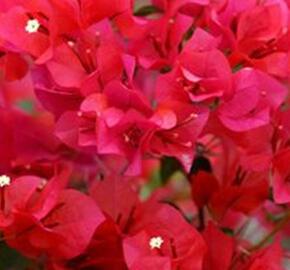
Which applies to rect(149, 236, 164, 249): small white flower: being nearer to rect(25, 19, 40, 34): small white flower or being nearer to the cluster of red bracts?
the cluster of red bracts

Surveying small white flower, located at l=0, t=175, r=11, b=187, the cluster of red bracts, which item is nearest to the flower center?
the cluster of red bracts

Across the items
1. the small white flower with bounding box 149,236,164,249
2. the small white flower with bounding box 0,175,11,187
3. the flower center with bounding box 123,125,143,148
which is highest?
the flower center with bounding box 123,125,143,148

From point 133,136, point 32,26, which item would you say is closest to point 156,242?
point 133,136

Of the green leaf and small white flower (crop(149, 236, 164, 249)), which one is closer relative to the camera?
small white flower (crop(149, 236, 164, 249))

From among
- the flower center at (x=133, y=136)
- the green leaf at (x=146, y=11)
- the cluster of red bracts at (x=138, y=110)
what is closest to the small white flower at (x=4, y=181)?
the cluster of red bracts at (x=138, y=110)

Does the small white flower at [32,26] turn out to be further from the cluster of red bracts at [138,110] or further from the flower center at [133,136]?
the flower center at [133,136]

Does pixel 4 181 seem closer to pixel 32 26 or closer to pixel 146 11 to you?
pixel 32 26

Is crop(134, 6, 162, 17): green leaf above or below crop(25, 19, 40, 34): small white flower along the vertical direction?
below
